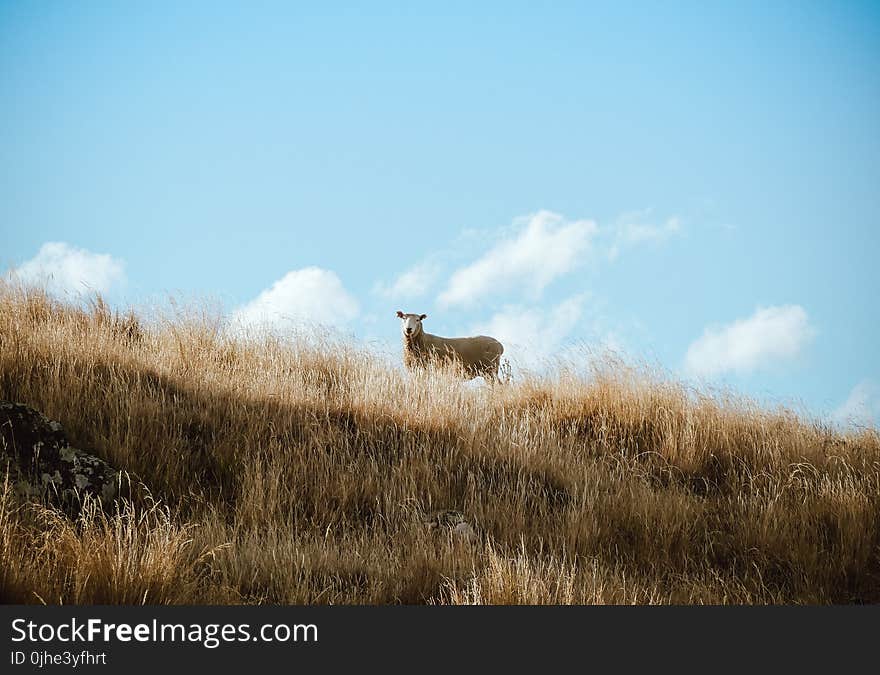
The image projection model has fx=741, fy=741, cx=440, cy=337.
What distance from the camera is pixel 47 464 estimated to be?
531 centimetres

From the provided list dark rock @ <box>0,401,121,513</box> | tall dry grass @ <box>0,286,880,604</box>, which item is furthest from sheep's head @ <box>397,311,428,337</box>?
dark rock @ <box>0,401,121,513</box>

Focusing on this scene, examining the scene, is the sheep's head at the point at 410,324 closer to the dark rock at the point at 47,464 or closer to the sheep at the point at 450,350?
the sheep at the point at 450,350

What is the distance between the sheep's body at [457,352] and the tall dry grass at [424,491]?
96.9 inches

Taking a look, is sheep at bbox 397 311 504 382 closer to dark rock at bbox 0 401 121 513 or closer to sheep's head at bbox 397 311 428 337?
sheep's head at bbox 397 311 428 337

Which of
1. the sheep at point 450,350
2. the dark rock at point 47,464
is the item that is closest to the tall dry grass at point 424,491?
the dark rock at point 47,464

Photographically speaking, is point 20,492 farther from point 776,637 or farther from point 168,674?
point 776,637

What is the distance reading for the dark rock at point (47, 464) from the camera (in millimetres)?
5074

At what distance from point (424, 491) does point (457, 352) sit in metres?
6.92

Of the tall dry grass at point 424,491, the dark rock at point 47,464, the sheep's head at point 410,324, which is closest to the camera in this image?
the tall dry grass at point 424,491

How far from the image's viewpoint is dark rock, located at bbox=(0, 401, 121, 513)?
5074 millimetres

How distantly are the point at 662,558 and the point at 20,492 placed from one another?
4.57 metres

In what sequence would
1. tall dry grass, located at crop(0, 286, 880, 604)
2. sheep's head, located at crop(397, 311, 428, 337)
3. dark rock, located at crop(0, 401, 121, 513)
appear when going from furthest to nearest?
sheep's head, located at crop(397, 311, 428, 337) < dark rock, located at crop(0, 401, 121, 513) < tall dry grass, located at crop(0, 286, 880, 604)

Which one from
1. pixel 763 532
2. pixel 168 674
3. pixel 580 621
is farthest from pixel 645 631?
pixel 763 532

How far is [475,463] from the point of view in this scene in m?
7.01
